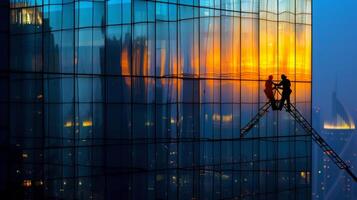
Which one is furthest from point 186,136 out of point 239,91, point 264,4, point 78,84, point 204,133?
point 264,4

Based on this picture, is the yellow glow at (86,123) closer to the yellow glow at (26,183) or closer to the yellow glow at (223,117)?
the yellow glow at (26,183)

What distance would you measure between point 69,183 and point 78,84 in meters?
4.68

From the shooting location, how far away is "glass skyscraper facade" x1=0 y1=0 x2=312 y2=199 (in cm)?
2820

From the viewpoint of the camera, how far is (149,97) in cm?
3172

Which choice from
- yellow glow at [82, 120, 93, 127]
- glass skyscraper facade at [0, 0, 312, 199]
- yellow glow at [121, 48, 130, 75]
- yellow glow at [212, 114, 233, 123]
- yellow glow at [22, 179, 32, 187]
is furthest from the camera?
yellow glow at [212, 114, 233, 123]

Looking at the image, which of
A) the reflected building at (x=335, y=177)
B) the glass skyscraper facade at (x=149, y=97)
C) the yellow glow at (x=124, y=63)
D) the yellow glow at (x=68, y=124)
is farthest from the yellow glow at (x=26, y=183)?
the reflected building at (x=335, y=177)

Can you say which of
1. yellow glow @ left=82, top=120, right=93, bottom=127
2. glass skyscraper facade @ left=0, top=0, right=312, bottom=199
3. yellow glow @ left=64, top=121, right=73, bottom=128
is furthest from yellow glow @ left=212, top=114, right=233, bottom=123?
yellow glow @ left=64, top=121, right=73, bottom=128

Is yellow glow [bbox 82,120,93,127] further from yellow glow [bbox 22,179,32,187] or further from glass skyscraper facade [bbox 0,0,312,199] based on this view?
yellow glow [bbox 22,179,32,187]

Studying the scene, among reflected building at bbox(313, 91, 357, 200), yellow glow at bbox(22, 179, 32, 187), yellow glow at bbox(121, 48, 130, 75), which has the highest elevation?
yellow glow at bbox(121, 48, 130, 75)

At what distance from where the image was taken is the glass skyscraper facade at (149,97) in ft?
92.5

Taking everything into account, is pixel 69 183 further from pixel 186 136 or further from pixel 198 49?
pixel 198 49

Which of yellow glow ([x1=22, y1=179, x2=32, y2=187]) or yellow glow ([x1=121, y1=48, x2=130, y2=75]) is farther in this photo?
yellow glow ([x1=121, y1=48, x2=130, y2=75])

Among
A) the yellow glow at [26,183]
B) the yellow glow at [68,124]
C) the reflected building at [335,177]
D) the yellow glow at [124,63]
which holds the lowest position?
the reflected building at [335,177]

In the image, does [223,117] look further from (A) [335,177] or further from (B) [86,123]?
(A) [335,177]
